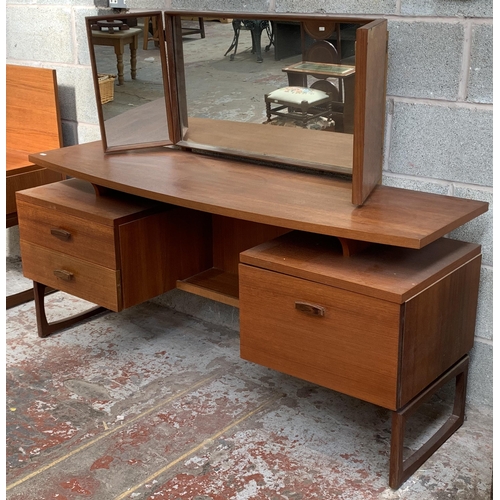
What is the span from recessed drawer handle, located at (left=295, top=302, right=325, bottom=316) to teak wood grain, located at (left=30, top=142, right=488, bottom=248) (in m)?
0.19

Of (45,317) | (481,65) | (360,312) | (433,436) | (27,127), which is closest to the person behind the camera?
(360,312)

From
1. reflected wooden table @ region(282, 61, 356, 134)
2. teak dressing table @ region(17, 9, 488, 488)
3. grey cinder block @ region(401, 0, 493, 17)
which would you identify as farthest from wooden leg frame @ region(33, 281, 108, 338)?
grey cinder block @ region(401, 0, 493, 17)

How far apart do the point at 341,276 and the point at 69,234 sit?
3.43 ft

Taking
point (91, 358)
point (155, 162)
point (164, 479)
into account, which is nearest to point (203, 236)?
point (155, 162)

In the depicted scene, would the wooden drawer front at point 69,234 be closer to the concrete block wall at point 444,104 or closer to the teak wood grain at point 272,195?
the teak wood grain at point 272,195

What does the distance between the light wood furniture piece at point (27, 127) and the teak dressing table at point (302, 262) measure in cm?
49

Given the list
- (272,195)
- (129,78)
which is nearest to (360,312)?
(272,195)

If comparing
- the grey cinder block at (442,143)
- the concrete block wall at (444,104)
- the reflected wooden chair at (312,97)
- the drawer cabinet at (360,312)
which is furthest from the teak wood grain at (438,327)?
the reflected wooden chair at (312,97)

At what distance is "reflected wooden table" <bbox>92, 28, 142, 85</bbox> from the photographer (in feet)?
8.36

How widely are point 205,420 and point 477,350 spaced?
33.7 inches

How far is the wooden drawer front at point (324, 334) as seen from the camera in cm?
181

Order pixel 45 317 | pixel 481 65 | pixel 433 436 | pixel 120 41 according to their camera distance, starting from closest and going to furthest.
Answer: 1. pixel 481 65
2. pixel 433 436
3. pixel 120 41
4. pixel 45 317

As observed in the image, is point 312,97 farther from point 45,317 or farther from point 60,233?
point 45,317

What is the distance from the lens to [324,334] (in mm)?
1909
